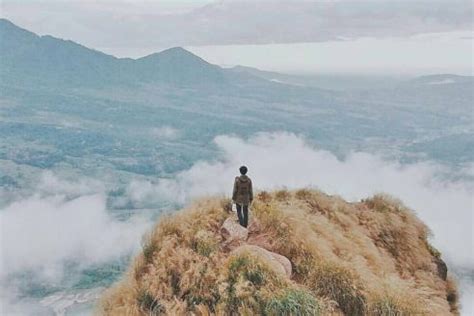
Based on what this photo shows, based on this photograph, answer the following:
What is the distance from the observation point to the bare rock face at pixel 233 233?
12.8 metres

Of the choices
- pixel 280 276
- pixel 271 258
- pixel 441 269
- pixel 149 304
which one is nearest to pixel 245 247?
pixel 271 258

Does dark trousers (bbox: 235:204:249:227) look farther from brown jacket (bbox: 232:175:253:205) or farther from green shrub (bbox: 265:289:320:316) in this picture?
green shrub (bbox: 265:289:320:316)

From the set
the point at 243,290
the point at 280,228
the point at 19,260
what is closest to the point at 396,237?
the point at 280,228

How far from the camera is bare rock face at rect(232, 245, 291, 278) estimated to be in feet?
37.0

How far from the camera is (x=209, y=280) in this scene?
36.9 ft

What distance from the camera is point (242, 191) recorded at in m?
13.7

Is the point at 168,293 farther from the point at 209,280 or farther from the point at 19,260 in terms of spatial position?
the point at 19,260

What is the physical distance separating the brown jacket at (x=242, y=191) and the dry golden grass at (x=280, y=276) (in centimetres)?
50

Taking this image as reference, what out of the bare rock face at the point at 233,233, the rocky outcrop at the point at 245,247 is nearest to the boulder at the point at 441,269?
the rocky outcrop at the point at 245,247

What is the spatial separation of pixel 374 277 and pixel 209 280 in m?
2.90

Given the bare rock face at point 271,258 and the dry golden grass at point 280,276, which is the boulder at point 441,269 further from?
the bare rock face at point 271,258

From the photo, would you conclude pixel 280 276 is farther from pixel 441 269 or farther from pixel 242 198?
pixel 441 269

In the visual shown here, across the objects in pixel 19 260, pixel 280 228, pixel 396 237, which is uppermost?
pixel 280 228

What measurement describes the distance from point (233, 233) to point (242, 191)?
41.9 inches
